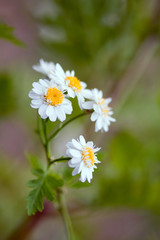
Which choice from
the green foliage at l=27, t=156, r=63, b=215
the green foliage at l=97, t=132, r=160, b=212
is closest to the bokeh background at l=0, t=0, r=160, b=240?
the green foliage at l=97, t=132, r=160, b=212

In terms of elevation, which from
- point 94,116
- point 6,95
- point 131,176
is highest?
point 6,95

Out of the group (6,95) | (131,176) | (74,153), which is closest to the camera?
(74,153)

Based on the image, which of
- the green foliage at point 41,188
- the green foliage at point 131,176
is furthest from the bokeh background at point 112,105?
the green foliage at point 41,188

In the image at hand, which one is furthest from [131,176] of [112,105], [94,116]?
[94,116]

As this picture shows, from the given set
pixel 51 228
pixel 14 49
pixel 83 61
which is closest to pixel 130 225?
pixel 51 228

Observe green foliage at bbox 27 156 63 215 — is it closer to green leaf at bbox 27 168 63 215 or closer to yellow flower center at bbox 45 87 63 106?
green leaf at bbox 27 168 63 215

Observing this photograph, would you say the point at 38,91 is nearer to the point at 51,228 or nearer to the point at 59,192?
the point at 59,192

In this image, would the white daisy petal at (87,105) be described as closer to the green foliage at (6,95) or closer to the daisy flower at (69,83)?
the daisy flower at (69,83)

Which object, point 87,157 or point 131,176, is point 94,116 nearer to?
point 87,157
